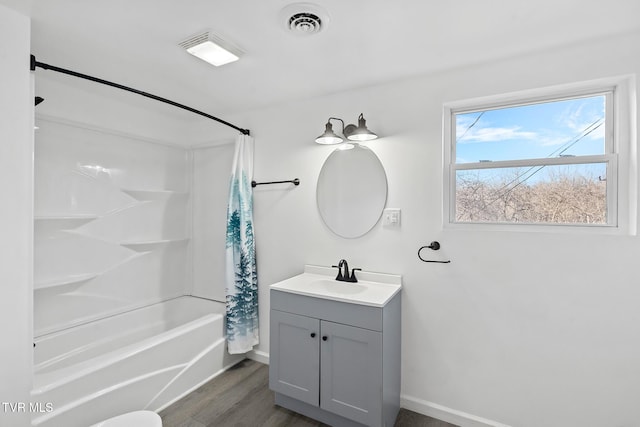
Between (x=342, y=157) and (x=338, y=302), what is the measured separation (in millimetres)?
1140

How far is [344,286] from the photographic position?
2256 mm

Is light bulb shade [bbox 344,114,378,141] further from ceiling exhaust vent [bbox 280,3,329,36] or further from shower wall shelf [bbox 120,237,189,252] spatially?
shower wall shelf [bbox 120,237,189,252]

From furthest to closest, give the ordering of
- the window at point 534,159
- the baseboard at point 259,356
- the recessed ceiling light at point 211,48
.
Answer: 1. the baseboard at point 259,356
2. the window at point 534,159
3. the recessed ceiling light at point 211,48

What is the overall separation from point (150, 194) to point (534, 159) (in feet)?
10.6

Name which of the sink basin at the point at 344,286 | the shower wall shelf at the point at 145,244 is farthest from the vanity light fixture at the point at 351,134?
the shower wall shelf at the point at 145,244

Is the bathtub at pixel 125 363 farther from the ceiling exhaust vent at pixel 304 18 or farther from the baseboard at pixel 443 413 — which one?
the ceiling exhaust vent at pixel 304 18

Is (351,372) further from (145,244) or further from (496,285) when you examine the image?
(145,244)

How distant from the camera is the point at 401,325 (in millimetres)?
2152

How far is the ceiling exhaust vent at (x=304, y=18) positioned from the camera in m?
1.40

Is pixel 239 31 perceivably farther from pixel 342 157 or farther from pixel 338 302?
pixel 338 302

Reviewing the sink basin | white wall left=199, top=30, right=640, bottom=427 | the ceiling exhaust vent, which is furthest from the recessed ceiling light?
the sink basin

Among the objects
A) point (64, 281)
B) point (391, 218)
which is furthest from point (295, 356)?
point (64, 281)

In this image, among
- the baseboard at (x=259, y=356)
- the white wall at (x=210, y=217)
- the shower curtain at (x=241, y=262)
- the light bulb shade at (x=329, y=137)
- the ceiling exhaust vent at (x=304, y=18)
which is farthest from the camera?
the white wall at (x=210, y=217)

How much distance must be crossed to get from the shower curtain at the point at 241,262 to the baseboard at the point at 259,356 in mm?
139
